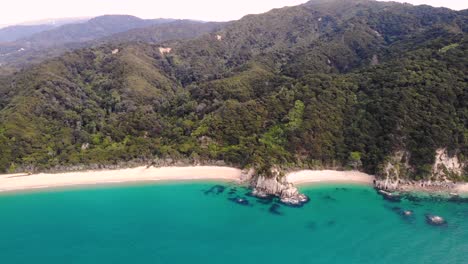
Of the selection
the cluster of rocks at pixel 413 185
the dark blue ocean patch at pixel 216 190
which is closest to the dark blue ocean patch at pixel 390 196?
the cluster of rocks at pixel 413 185

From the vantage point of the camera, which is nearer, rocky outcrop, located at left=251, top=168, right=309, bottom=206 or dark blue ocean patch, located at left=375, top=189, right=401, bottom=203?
dark blue ocean patch, located at left=375, top=189, right=401, bottom=203

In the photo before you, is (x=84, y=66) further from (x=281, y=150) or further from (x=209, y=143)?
(x=281, y=150)

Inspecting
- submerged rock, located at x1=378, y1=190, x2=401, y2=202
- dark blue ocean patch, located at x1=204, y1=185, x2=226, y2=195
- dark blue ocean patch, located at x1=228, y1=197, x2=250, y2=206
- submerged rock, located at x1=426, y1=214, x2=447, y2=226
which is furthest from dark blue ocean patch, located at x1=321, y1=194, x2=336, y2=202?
dark blue ocean patch, located at x1=204, y1=185, x2=226, y2=195

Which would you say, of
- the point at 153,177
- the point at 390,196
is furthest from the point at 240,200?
the point at 390,196

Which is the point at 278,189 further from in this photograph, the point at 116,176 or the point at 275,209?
the point at 116,176

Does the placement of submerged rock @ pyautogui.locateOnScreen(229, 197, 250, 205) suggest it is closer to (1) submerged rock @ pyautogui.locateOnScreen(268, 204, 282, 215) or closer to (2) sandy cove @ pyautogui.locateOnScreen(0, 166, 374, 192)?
(1) submerged rock @ pyautogui.locateOnScreen(268, 204, 282, 215)

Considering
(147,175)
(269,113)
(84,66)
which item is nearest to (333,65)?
(269,113)
